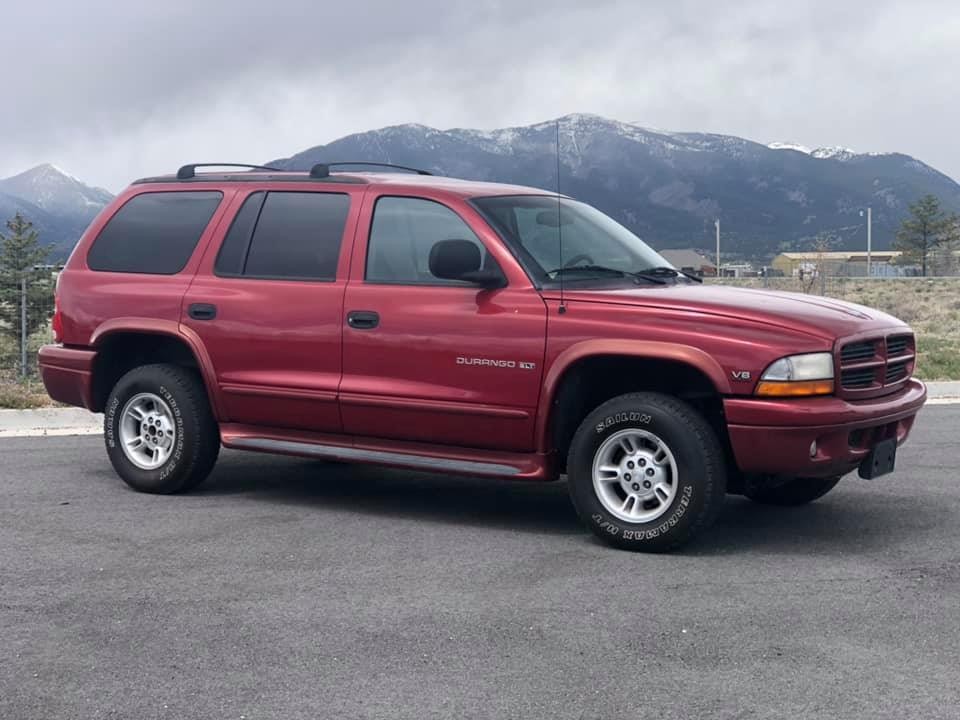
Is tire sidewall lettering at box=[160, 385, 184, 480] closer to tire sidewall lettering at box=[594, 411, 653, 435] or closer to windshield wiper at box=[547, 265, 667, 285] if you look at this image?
windshield wiper at box=[547, 265, 667, 285]

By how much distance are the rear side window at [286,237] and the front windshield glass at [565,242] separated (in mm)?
901

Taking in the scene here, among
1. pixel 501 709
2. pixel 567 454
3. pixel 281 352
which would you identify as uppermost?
→ pixel 281 352

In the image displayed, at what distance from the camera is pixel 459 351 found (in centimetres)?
694

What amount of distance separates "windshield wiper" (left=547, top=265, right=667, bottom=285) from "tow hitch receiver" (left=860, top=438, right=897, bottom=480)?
1.49 metres

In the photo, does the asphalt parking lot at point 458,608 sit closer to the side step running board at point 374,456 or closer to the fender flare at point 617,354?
the side step running board at point 374,456

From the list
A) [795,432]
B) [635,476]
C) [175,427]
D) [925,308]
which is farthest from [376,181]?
[925,308]

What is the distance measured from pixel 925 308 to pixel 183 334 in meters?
34.3

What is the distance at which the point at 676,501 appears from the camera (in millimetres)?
6379

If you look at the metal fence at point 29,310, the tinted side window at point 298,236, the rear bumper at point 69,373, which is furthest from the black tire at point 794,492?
the metal fence at point 29,310

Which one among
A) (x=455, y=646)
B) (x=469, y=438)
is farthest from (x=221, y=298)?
(x=455, y=646)

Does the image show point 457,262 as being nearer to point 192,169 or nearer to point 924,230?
point 192,169

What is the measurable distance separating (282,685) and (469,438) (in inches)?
105

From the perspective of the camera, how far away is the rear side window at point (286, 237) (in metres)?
7.60

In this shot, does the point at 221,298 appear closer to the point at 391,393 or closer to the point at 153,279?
the point at 153,279
